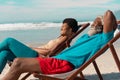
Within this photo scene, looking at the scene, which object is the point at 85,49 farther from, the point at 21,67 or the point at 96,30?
the point at 21,67

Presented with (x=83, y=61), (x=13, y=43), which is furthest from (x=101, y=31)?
(x=13, y=43)

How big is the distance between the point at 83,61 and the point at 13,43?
115 centimetres

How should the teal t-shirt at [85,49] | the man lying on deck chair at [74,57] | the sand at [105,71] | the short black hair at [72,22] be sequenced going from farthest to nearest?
the sand at [105,71] < the short black hair at [72,22] < the teal t-shirt at [85,49] < the man lying on deck chair at [74,57]

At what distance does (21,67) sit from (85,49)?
92 centimetres

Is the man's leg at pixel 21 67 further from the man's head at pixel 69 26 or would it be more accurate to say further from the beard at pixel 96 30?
the man's head at pixel 69 26

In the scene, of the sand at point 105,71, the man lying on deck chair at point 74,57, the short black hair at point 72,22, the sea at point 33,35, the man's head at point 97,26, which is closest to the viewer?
the man lying on deck chair at point 74,57

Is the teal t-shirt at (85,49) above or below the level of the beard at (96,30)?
below

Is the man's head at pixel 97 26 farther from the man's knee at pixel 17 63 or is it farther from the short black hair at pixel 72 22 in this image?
the man's knee at pixel 17 63

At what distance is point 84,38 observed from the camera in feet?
17.4

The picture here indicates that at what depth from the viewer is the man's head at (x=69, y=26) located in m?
5.76

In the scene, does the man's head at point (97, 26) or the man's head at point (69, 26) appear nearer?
the man's head at point (97, 26)

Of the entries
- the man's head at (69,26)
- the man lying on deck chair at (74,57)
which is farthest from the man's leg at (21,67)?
the man's head at (69,26)

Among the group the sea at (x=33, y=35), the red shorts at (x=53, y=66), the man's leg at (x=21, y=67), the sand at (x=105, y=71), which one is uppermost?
the man's leg at (x=21, y=67)

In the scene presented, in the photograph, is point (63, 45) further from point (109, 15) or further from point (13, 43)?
point (109, 15)
